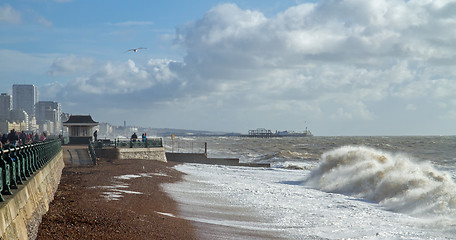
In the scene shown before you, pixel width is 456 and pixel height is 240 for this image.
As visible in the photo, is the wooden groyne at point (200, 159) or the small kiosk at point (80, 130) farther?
the wooden groyne at point (200, 159)

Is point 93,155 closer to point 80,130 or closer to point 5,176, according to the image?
point 80,130

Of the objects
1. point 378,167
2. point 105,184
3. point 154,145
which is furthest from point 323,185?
point 154,145

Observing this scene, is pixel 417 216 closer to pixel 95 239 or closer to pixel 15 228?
pixel 95 239

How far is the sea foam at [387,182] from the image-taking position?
58.7ft

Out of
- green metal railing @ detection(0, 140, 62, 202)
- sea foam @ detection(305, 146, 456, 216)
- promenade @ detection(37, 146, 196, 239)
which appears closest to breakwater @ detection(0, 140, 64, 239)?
green metal railing @ detection(0, 140, 62, 202)

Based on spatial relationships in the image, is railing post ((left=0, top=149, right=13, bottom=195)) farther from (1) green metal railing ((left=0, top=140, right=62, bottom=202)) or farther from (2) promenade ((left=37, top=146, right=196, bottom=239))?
(2) promenade ((left=37, top=146, right=196, bottom=239))

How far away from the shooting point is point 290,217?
14.5m

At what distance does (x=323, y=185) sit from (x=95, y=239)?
19.6m

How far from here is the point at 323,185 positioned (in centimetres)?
2684

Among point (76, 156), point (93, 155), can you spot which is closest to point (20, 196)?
point (93, 155)

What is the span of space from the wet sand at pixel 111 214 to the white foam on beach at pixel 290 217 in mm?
726

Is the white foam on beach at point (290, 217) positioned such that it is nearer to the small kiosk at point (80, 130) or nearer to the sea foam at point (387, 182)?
the sea foam at point (387, 182)

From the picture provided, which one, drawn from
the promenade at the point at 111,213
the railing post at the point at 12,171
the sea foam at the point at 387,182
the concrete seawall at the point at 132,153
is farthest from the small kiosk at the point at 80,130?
the railing post at the point at 12,171

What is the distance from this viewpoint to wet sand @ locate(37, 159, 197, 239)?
31.4 feet
